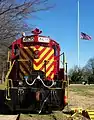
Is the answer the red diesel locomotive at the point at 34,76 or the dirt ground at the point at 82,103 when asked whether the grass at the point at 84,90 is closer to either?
the dirt ground at the point at 82,103

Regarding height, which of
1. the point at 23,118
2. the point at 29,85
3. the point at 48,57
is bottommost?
the point at 23,118

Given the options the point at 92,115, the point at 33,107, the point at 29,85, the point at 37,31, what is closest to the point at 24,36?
the point at 37,31

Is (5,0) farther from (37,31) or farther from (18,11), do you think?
(37,31)

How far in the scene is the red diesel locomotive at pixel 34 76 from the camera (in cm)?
1426

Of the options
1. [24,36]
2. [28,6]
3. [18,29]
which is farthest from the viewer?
[24,36]

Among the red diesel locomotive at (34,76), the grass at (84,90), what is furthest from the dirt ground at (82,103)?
the grass at (84,90)

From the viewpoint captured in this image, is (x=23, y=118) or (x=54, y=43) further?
(x=54, y=43)

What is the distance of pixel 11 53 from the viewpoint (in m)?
15.8

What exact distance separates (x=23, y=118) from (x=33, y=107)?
4.69ft

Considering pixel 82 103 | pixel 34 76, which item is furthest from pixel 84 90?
pixel 34 76

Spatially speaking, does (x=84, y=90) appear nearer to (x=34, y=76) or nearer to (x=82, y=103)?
(x=82, y=103)

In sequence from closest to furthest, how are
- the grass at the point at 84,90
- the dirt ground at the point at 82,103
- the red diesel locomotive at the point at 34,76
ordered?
the red diesel locomotive at the point at 34,76 < the dirt ground at the point at 82,103 < the grass at the point at 84,90

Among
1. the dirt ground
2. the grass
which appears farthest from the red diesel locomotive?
the grass

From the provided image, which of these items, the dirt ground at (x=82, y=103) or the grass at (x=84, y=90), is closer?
the dirt ground at (x=82, y=103)
